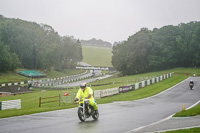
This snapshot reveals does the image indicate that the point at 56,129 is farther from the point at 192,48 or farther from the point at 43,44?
the point at 43,44

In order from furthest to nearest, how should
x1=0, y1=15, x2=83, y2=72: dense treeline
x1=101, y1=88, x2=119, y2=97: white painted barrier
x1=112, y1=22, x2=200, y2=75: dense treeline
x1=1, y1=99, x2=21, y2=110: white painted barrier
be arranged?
x1=0, y1=15, x2=83, y2=72: dense treeline, x1=112, y1=22, x2=200, y2=75: dense treeline, x1=101, y1=88, x2=119, y2=97: white painted barrier, x1=1, y1=99, x2=21, y2=110: white painted barrier

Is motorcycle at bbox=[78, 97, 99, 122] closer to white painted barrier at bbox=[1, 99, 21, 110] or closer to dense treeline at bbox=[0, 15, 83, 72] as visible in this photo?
white painted barrier at bbox=[1, 99, 21, 110]

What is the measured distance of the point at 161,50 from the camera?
313 feet

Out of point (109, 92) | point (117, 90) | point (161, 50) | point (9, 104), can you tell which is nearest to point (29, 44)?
point (161, 50)

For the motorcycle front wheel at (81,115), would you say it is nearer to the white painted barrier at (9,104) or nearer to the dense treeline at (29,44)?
the white painted barrier at (9,104)

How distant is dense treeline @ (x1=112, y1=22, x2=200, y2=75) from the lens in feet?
306

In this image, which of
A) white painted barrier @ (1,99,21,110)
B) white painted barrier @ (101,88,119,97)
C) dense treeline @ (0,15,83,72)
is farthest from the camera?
dense treeline @ (0,15,83,72)

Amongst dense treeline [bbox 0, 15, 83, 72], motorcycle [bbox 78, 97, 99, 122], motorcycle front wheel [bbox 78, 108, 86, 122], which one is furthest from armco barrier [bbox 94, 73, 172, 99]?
dense treeline [bbox 0, 15, 83, 72]

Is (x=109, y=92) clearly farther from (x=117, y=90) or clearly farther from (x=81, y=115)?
(x=81, y=115)

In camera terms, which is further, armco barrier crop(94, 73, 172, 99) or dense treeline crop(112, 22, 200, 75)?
dense treeline crop(112, 22, 200, 75)

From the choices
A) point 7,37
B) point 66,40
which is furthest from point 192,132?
point 66,40

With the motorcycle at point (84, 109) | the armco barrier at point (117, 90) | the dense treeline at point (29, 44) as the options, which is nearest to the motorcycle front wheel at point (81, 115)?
the motorcycle at point (84, 109)

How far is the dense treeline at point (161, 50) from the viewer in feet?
306

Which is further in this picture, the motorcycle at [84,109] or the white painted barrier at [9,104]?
the white painted barrier at [9,104]
